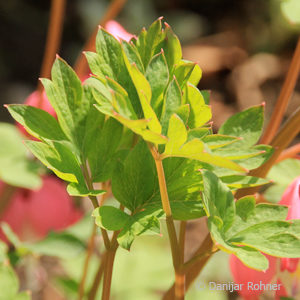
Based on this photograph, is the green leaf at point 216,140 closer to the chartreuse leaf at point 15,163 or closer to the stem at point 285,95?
the stem at point 285,95

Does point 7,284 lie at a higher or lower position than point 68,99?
lower

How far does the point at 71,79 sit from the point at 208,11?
2.42m

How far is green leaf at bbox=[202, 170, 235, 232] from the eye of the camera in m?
0.36

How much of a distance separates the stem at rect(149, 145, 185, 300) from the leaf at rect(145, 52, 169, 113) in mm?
46

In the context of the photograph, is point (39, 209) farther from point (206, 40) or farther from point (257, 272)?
point (206, 40)

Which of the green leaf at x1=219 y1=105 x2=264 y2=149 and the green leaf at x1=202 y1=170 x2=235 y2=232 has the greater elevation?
the green leaf at x1=219 y1=105 x2=264 y2=149

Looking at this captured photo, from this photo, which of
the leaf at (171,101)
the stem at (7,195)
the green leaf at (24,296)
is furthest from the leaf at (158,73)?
the stem at (7,195)

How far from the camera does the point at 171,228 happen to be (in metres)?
0.36

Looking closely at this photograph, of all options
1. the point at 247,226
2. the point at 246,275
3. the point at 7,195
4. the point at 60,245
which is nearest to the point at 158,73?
the point at 247,226

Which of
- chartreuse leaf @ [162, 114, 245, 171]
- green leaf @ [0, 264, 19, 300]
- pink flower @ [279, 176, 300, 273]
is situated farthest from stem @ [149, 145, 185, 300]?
green leaf @ [0, 264, 19, 300]

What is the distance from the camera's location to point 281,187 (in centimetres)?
62

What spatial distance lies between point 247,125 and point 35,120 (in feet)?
0.55

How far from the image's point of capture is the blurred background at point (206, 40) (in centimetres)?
230

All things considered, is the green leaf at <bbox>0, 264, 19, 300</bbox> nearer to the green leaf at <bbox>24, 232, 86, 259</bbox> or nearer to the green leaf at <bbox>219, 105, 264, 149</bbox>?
the green leaf at <bbox>24, 232, 86, 259</bbox>
